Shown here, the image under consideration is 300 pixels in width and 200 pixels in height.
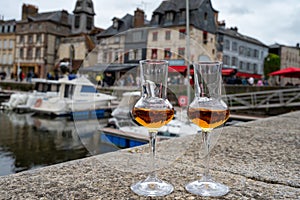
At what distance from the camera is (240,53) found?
33.1 meters

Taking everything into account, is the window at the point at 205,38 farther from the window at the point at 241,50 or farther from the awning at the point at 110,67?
the awning at the point at 110,67

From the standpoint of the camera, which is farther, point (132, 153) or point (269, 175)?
point (132, 153)

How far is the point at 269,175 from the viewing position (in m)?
1.37

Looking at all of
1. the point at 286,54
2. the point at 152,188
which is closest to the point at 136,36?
the point at 152,188

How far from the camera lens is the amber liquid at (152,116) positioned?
991 millimetres

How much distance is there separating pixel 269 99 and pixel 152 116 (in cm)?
1423

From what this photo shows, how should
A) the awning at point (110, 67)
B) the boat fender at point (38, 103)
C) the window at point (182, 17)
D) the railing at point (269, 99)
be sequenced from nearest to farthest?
the awning at point (110, 67) < the railing at point (269, 99) < the boat fender at point (38, 103) < the window at point (182, 17)

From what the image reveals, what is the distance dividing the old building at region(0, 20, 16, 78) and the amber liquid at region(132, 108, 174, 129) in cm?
4265

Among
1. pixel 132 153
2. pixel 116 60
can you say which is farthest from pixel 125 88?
pixel 132 153

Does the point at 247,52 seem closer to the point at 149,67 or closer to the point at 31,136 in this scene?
the point at 31,136

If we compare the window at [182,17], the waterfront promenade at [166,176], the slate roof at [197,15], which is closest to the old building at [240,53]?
the slate roof at [197,15]

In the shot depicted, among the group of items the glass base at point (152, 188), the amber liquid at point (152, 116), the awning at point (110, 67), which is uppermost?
the awning at point (110, 67)

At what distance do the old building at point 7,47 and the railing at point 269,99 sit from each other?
34.4 m

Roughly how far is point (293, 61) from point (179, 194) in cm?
5352
